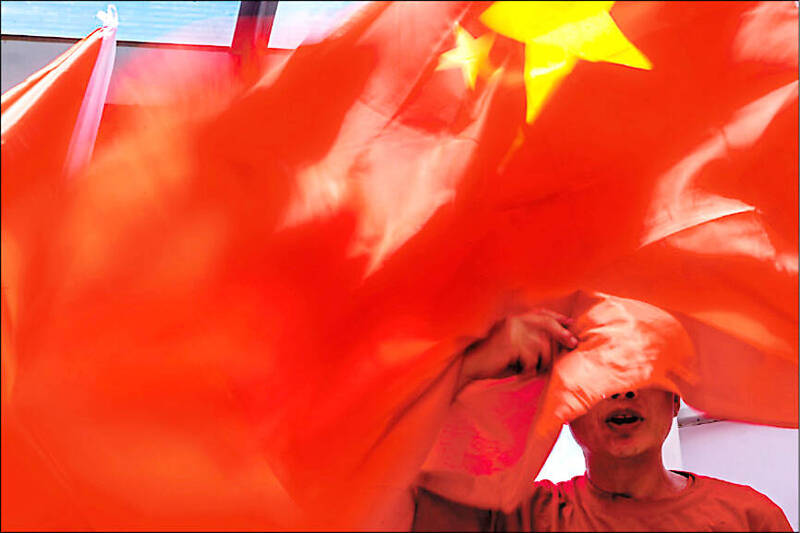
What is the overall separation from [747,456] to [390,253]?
140 cm

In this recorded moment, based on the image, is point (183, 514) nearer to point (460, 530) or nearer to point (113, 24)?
point (460, 530)

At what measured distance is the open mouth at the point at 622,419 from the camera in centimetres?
143

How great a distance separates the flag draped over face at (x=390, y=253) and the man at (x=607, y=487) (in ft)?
0.12

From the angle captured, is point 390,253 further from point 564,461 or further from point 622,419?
point 564,461

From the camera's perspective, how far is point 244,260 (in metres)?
1.26

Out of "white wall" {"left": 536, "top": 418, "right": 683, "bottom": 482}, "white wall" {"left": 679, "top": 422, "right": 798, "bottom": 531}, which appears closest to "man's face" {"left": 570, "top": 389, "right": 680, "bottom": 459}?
"white wall" {"left": 536, "top": 418, "right": 683, "bottom": 482}

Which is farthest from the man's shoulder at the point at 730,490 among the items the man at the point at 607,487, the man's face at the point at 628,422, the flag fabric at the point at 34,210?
the flag fabric at the point at 34,210

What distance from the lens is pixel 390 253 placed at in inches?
49.9

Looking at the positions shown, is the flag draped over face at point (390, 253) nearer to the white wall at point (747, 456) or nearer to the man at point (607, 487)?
the man at point (607, 487)

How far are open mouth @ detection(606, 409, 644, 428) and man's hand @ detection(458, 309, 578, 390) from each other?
6.0 inches

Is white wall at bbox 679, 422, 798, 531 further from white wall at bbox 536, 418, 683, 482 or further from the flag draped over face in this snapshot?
the flag draped over face

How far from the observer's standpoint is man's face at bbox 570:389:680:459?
1423 mm

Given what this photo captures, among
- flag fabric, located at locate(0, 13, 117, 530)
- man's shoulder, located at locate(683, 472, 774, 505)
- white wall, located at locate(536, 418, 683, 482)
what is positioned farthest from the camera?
white wall, located at locate(536, 418, 683, 482)

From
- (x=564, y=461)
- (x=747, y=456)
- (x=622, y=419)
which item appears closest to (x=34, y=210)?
(x=622, y=419)
